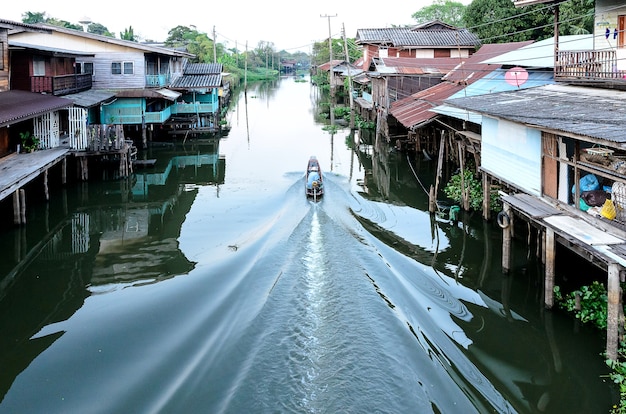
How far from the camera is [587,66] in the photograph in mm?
16719

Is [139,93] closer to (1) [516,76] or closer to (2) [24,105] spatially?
(2) [24,105]

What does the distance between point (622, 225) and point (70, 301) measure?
12.9 m

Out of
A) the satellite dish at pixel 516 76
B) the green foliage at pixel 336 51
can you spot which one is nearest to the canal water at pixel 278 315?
the satellite dish at pixel 516 76

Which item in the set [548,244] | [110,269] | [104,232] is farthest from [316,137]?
[548,244]

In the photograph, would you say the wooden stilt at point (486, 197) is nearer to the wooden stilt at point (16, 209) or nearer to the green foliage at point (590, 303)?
the green foliage at point (590, 303)

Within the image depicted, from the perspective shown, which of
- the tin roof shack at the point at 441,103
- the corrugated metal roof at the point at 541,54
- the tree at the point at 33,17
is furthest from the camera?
the tree at the point at 33,17

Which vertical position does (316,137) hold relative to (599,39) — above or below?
below

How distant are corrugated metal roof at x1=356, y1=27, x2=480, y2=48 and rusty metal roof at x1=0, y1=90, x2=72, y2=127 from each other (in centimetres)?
3174

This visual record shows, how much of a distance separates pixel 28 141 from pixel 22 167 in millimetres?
4562

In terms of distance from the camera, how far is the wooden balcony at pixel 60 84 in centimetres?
2809

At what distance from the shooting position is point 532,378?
1123 centimetres

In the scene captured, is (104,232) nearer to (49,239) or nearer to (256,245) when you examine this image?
(49,239)

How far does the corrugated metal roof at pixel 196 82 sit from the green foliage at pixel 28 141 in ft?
58.6

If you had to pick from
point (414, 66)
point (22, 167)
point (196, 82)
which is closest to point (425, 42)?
point (414, 66)
